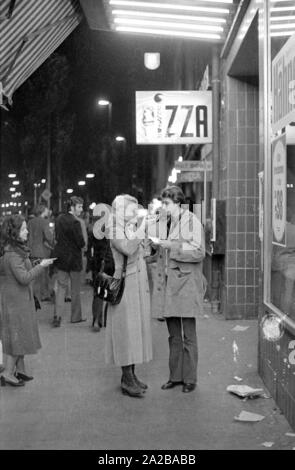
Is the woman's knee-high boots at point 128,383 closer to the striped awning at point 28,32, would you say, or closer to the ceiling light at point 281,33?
the ceiling light at point 281,33

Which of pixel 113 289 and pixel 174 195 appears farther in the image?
pixel 174 195

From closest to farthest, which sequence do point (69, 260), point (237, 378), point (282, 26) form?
point (282, 26) < point (237, 378) < point (69, 260)

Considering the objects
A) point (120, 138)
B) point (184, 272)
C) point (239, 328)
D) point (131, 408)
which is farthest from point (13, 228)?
point (120, 138)

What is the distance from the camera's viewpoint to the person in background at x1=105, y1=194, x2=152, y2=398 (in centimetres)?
558

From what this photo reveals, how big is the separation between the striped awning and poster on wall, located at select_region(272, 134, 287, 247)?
13.0ft

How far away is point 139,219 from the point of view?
585 centimetres

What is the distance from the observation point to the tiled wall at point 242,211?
9.48 m

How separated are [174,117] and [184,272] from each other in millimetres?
5552

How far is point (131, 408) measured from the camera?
525 centimetres

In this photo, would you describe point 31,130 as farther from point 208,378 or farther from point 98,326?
point 208,378

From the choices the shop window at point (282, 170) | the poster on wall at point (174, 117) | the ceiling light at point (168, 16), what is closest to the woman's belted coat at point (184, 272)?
the shop window at point (282, 170)

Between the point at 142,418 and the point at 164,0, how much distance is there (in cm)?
616

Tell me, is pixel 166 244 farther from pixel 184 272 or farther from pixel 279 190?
pixel 279 190
